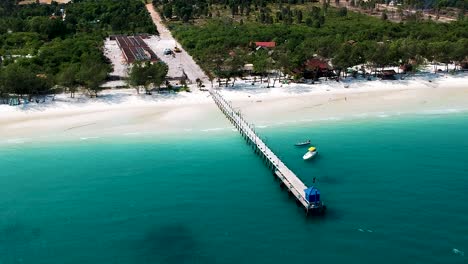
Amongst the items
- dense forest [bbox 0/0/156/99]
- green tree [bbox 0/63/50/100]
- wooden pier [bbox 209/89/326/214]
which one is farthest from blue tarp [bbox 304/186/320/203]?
green tree [bbox 0/63/50/100]

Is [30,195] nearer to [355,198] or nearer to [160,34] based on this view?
[355,198]

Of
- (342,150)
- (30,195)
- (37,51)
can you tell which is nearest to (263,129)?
(342,150)

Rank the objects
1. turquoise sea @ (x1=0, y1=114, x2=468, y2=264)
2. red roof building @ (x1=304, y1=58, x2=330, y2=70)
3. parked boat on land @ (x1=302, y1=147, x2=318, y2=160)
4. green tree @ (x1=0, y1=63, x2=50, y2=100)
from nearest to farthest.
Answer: turquoise sea @ (x1=0, y1=114, x2=468, y2=264) < parked boat on land @ (x1=302, y1=147, x2=318, y2=160) < green tree @ (x1=0, y1=63, x2=50, y2=100) < red roof building @ (x1=304, y1=58, x2=330, y2=70)

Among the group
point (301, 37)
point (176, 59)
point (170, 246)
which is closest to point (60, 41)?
point (176, 59)

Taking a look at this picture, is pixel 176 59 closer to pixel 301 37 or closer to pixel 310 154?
pixel 301 37

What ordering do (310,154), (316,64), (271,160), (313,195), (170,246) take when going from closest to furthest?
(170,246) → (313,195) → (271,160) → (310,154) → (316,64)

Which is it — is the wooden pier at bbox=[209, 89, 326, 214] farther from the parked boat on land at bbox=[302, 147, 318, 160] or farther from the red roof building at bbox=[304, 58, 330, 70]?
the red roof building at bbox=[304, 58, 330, 70]
